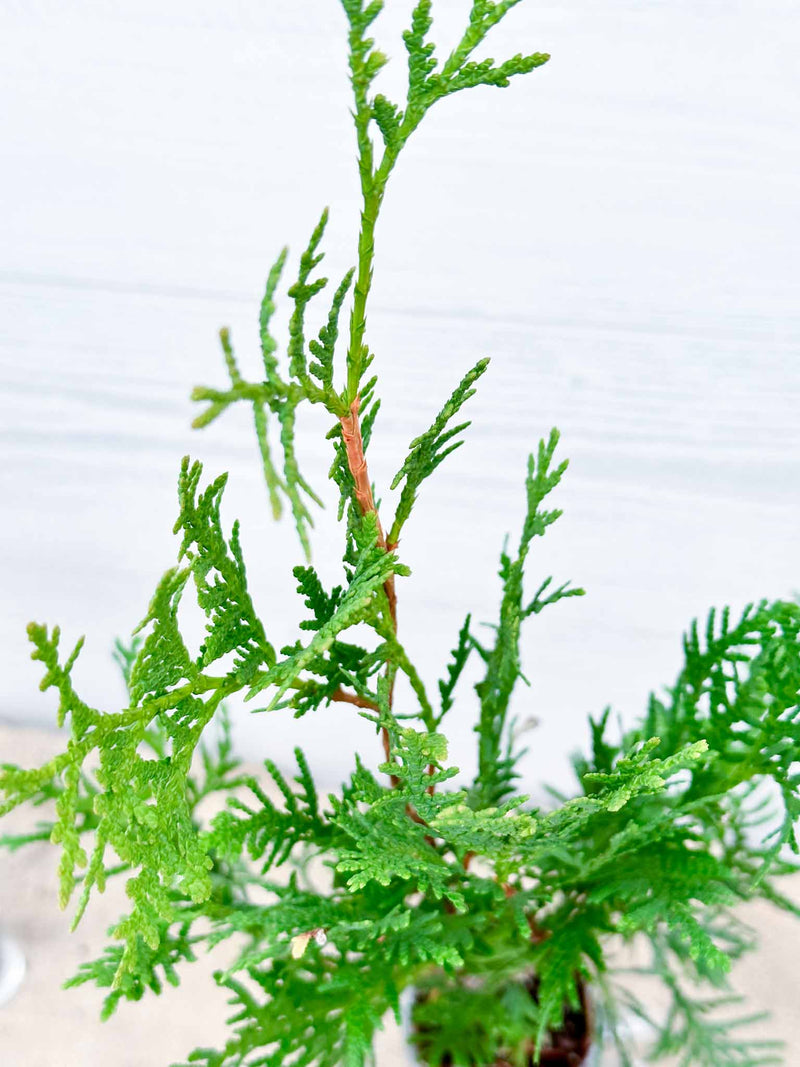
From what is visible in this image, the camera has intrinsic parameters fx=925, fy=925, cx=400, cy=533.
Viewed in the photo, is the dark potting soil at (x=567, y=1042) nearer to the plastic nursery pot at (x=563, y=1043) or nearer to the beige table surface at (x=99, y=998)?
the plastic nursery pot at (x=563, y=1043)

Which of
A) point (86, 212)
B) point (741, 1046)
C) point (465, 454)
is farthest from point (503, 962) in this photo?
point (86, 212)

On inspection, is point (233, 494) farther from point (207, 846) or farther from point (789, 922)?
point (789, 922)

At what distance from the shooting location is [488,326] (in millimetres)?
574

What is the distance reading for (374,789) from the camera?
12.4 inches

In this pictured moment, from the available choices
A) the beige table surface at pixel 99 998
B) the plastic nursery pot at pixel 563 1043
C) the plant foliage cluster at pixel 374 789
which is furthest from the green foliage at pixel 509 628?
the beige table surface at pixel 99 998

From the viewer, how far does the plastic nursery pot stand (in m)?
0.50

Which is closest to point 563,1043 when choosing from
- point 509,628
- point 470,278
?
point 509,628

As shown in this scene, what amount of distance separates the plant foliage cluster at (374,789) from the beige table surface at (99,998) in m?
0.26

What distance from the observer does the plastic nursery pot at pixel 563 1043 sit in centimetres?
50

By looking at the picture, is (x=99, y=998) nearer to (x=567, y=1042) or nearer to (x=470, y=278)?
(x=567, y=1042)

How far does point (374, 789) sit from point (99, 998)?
507mm

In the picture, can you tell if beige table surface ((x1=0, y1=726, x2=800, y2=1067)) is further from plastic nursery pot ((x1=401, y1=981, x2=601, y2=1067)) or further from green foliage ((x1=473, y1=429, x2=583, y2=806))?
green foliage ((x1=473, y1=429, x2=583, y2=806))

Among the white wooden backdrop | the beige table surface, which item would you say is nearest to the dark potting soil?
the beige table surface

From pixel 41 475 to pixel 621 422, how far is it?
448mm
